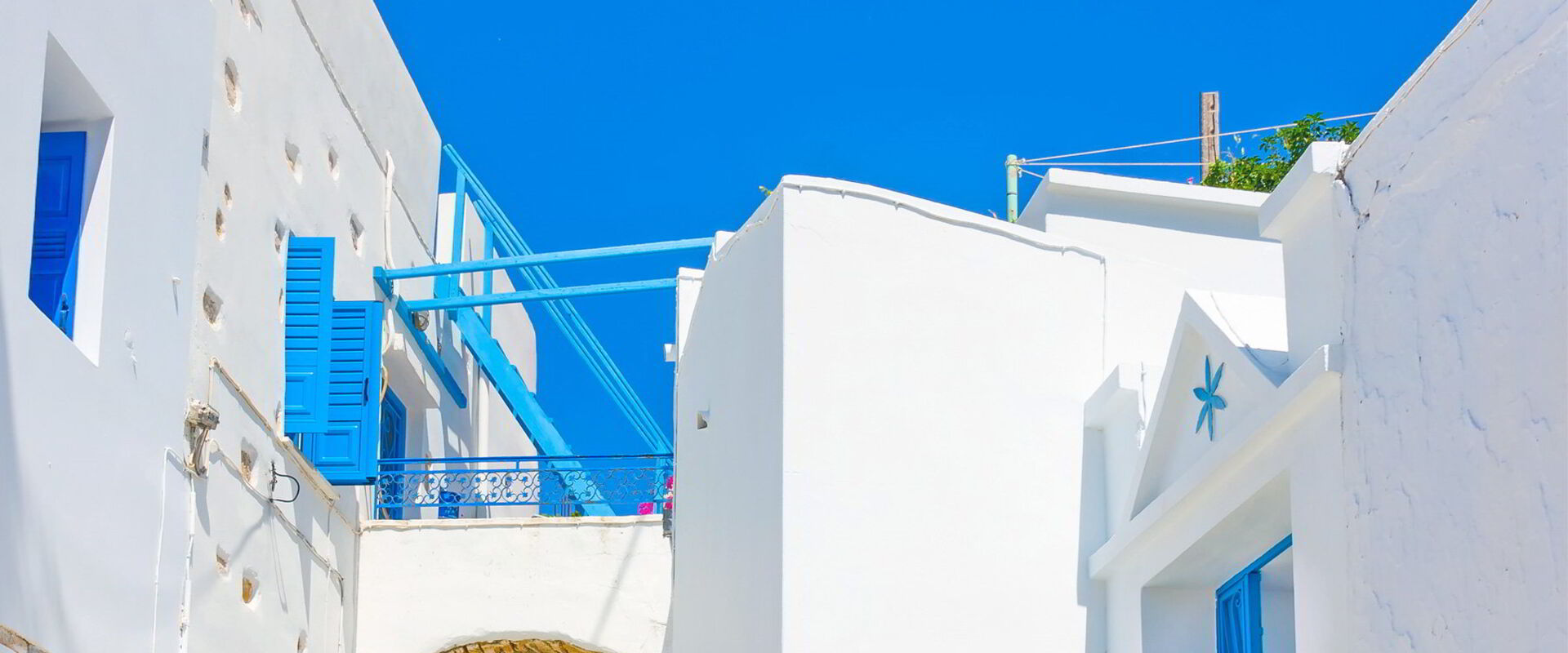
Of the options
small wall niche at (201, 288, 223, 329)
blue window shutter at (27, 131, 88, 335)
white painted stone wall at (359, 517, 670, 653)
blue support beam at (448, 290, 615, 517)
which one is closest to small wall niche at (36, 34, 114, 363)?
blue window shutter at (27, 131, 88, 335)

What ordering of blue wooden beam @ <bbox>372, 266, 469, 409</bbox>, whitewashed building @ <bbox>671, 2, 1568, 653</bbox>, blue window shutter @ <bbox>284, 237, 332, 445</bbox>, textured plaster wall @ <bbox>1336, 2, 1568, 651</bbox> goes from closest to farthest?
textured plaster wall @ <bbox>1336, 2, 1568, 651</bbox> → whitewashed building @ <bbox>671, 2, 1568, 653</bbox> → blue window shutter @ <bbox>284, 237, 332, 445</bbox> → blue wooden beam @ <bbox>372, 266, 469, 409</bbox>

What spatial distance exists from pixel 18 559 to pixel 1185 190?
6.99 m

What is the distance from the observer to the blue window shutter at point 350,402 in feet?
38.9

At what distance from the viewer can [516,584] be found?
504 inches

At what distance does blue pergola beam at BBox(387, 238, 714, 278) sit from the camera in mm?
13586

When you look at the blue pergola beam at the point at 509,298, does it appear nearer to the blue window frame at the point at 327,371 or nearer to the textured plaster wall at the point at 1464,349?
the blue window frame at the point at 327,371

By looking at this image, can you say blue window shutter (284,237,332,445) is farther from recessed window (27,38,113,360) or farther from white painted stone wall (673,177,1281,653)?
recessed window (27,38,113,360)

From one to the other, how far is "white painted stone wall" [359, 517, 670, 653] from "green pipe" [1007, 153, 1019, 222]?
3677 mm

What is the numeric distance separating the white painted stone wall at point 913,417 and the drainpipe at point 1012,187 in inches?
177

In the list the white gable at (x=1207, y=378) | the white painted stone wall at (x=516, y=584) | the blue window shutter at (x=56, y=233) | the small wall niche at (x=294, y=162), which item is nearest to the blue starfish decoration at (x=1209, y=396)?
the white gable at (x=1207, y=378)

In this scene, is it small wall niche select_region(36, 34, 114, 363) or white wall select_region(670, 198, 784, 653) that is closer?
small wall niche select_region(36, 34, 114, 363)

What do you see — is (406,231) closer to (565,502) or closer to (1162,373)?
(565,502)

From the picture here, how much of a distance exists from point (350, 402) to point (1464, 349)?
769 cm

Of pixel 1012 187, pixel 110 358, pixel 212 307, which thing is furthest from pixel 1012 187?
pixel 110 358
